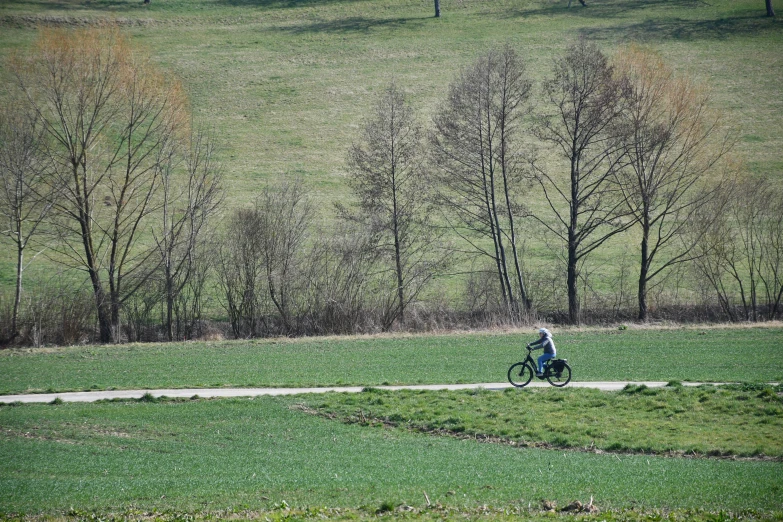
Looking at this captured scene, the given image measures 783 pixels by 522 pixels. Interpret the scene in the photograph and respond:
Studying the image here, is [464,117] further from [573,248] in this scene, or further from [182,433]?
[182,433]

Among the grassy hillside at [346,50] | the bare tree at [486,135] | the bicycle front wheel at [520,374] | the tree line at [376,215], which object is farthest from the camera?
the grassy hillside at [346,50]

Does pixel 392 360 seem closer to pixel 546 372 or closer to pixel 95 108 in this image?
pixel 546 372

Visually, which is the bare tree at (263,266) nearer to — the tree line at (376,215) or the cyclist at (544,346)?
the tree line at (376,215)

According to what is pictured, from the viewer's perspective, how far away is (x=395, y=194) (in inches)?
1603

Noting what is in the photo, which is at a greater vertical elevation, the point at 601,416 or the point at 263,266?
the point at 263,266

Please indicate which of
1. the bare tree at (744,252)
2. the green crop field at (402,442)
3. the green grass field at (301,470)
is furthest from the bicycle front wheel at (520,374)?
the bare tree at (744,252)

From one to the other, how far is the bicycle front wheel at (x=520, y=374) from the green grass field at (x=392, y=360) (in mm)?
696

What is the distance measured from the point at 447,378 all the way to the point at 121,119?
1084 inches

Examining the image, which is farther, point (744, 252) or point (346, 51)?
point (346, 51)

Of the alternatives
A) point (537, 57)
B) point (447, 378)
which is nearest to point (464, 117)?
point (447, 378)

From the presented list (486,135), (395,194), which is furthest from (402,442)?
(486,135)

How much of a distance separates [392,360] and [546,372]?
750 centimetres

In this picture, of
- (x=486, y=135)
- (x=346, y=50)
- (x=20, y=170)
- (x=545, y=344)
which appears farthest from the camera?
(x=346, y=50)

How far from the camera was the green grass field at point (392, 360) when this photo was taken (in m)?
24.1
